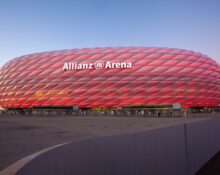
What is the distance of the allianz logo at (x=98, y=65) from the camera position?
7281cm

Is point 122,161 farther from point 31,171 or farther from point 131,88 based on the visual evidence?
point 131,88

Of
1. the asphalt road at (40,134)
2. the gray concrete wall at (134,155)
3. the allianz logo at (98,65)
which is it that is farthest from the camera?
the allianz logo at (98,65)

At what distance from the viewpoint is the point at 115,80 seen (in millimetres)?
72375

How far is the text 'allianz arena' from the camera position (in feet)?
239

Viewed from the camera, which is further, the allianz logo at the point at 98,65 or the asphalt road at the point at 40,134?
the allianz logo at the point at 98,65

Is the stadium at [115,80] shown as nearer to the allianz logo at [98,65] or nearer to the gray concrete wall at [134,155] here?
the allianz logo at [98,65]

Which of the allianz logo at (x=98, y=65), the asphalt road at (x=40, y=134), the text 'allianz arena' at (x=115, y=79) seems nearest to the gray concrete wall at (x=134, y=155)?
the asphalt road at (x=40, y=134)

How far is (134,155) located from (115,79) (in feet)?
219

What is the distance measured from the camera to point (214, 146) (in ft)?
39.1

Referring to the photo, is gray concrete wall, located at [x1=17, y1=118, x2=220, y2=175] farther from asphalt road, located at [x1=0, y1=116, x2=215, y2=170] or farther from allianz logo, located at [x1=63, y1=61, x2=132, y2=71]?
allianz logo, located at [x1=63, y1=61, x2=132, y2=71]

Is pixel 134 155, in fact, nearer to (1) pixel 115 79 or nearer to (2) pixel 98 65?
(1) pixel 115 79

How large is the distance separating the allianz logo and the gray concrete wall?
205ft

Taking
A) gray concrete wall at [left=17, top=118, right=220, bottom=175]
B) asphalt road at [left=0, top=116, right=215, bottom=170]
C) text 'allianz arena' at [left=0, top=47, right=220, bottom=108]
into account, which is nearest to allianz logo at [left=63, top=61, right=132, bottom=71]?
text 'allianz arena' at [left=0, top=47, right=220, bottom=108]

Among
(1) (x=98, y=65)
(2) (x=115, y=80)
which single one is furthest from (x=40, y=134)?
Result: (1) (x=98, y=65)
